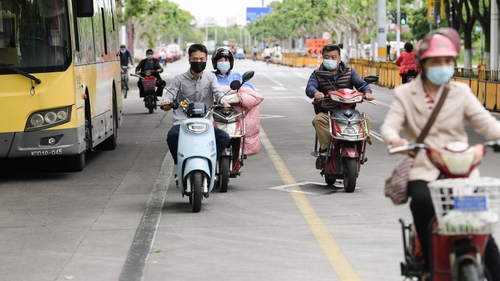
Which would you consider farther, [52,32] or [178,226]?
[52,32]

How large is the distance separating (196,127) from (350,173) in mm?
1939

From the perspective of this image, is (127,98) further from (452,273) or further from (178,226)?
(452,273)

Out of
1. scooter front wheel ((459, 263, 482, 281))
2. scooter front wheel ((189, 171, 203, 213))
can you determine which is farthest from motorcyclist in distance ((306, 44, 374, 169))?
scooter front wheel ((459, 263, 482, 281))

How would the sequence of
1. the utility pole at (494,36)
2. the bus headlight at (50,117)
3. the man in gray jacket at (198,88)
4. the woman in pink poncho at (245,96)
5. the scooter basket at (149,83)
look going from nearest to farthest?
the man in gray jacket at (198,88) → the woman in pink poncho at (245,96) → the bus headlight at (50,117) → the scooter basket at (149,83) → the utility pole at (494,36)

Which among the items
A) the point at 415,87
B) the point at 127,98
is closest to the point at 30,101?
the point at 415,87

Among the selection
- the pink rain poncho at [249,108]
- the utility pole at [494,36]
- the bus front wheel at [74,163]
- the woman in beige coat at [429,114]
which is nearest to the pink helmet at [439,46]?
the woman in beige coat at [429,114]

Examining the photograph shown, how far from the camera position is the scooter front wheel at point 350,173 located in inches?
441

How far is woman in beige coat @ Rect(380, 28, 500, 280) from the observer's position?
5430mm

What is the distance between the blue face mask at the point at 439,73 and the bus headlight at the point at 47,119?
819cm

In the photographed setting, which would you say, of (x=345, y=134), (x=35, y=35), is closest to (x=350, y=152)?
(x=345, y=134)

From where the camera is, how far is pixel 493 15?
3984 centimetres

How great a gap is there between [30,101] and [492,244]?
27.3 ft

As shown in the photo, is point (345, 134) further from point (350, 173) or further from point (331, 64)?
point (331, 64)

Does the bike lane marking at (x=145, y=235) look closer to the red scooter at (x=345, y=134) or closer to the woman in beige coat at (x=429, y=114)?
the red scooter at (x=345, y=134)
